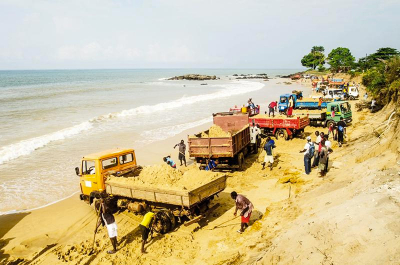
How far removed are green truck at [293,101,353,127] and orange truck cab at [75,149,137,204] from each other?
49.4ft

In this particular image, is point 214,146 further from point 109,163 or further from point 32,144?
point 32,144

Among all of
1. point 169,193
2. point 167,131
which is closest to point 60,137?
point 167,131

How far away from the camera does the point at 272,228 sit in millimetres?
7727

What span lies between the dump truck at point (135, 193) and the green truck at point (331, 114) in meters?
14.8

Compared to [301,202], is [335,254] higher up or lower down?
higher up

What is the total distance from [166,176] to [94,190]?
2808 millimetres

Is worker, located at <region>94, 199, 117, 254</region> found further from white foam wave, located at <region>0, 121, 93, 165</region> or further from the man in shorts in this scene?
white foam wave, located at <region>0, 121, 93, 165</region>

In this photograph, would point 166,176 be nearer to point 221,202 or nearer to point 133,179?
point 133,179

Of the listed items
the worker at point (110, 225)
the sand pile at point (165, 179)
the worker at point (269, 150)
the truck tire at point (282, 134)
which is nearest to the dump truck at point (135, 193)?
the sand pile at point (165, 179)

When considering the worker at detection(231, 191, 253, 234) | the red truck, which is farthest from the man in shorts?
the red truck

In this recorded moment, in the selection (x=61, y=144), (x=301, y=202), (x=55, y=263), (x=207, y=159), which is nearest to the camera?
(x=55, y=263)

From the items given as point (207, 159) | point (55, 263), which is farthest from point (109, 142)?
point (55, 263)

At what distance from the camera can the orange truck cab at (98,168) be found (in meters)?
9.88

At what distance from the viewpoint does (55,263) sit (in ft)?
24.5
